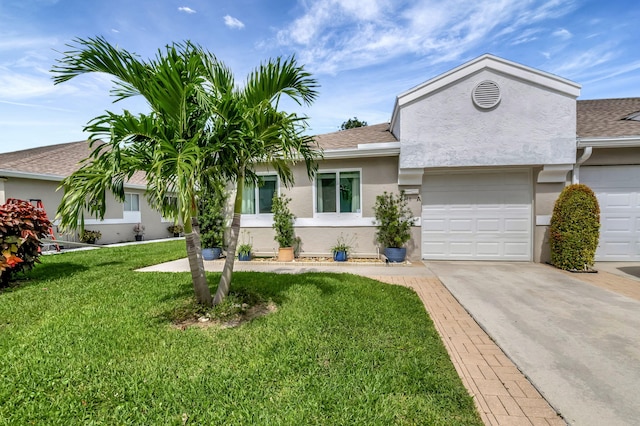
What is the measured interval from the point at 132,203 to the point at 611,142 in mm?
20062

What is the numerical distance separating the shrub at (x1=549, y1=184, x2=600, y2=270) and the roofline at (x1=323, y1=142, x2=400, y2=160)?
14.7 ft

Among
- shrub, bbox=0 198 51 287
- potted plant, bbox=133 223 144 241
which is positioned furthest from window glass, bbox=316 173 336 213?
potted plant, bbox=133 223 144 241

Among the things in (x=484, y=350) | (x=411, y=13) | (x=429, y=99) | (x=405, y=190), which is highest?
(x=411, y=13)

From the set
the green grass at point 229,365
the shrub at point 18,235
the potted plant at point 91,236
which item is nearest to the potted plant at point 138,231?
the potted plant at point 91,236

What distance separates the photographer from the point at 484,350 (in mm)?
3287

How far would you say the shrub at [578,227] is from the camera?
6.89m

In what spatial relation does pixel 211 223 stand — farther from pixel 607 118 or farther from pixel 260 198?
pixel 607 118

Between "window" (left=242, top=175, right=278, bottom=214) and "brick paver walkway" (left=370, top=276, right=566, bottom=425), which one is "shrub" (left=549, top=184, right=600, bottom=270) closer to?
"brick paver walkway" (left=370, top=276, right=566, bottom=425)

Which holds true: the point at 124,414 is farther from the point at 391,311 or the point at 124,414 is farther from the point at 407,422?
the point at 391,311

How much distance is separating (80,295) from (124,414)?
14.0 feet

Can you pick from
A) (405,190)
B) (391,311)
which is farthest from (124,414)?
(405,190)

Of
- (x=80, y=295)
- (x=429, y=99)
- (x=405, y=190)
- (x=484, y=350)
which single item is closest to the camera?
(x=484, y=350)

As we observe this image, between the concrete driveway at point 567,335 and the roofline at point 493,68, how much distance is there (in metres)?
4.97

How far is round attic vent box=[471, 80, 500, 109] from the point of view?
7.67 meters
